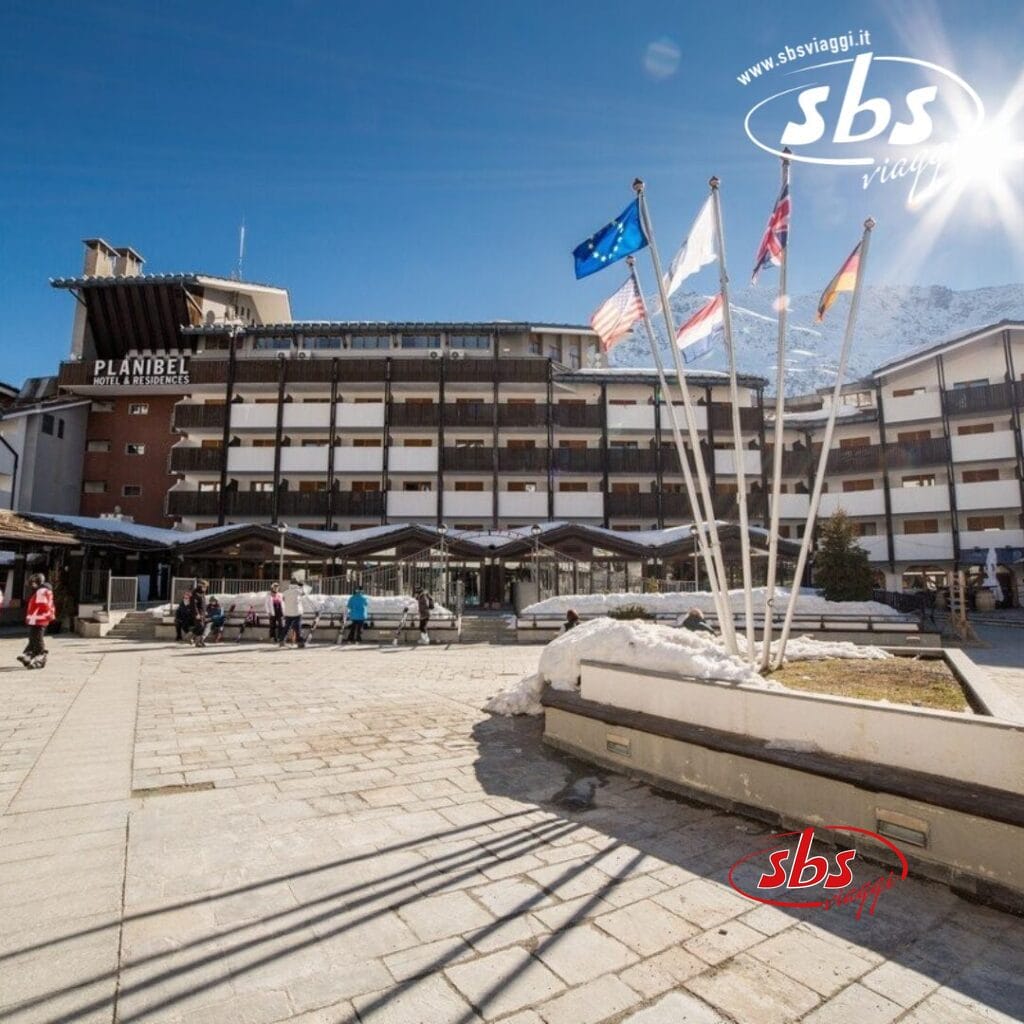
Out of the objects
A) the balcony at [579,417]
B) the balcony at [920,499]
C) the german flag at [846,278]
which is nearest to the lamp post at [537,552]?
the balcony at [579,417]

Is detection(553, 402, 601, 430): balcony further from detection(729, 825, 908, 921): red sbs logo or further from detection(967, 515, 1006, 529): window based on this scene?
detection(729, 825, 908, 921): red sbs logo

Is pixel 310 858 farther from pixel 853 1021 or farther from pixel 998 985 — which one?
pixel 998 985

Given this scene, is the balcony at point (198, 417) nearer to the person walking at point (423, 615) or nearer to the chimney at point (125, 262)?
the chimney at point (125, 262)

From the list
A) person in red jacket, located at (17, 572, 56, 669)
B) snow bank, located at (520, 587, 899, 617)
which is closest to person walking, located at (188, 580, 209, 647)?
person in red jacket, located at (17, 572, 56, 669)

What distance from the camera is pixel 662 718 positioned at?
5.83m

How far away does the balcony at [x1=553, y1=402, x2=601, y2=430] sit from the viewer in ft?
120

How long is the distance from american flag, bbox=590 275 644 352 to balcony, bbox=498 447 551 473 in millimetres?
26539

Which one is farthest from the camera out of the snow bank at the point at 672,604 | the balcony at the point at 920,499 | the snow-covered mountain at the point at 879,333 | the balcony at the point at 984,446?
the snow-covered mountain at the point at 879,333

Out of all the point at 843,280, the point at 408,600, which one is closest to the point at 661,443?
the point at 408,600

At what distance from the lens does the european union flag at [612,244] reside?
830cm

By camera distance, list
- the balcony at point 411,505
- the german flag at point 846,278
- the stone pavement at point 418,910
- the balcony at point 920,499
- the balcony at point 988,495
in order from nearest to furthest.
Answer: the stone pavement at point 418,910
the german flag at point 846,278
the balcony at point 988,495
the balcony at point 920,499
the balcony at point 411,505

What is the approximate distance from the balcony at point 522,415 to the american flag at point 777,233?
1099 inches

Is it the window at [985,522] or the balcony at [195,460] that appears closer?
the window at [985,522]

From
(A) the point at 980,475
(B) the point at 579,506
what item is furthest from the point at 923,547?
(B) the point at 579,506
